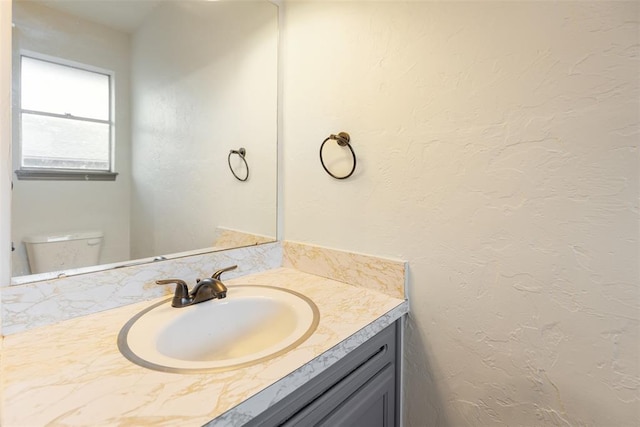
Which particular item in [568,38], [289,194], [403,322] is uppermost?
[568,38]

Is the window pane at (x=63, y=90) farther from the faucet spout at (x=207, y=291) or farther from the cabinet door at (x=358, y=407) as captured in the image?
the cabinet door at (x=358, y=407)

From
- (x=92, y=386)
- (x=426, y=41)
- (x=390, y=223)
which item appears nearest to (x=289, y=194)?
(x=390, y=223)

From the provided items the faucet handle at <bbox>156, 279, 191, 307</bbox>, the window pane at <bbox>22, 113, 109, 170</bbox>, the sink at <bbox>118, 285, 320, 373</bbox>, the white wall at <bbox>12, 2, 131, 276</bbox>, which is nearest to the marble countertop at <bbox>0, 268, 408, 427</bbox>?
the sink at <bbox>118, 285, 320, 373</bbox>

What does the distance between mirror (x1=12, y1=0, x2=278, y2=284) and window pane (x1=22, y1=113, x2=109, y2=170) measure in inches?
1.0

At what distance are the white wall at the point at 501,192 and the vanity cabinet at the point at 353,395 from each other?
96mm

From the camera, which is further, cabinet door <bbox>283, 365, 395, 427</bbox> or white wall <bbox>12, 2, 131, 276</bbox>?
white wall <bbox>12, 2, 131, 276</bbox>

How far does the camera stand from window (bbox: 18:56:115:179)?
801 mm

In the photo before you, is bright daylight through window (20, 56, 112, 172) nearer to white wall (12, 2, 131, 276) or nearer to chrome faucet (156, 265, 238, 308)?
white wall (12, 2, 131, 276)

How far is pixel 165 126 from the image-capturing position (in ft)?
3.58

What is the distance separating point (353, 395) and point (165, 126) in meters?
1.07

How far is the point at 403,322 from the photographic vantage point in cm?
101

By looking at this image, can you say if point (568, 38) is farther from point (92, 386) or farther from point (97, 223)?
point (97, 223)

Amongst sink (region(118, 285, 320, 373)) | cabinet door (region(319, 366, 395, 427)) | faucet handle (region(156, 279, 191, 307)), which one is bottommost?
cabinet door (region(319, 366, 395, 427))

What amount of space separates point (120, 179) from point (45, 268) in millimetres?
326
